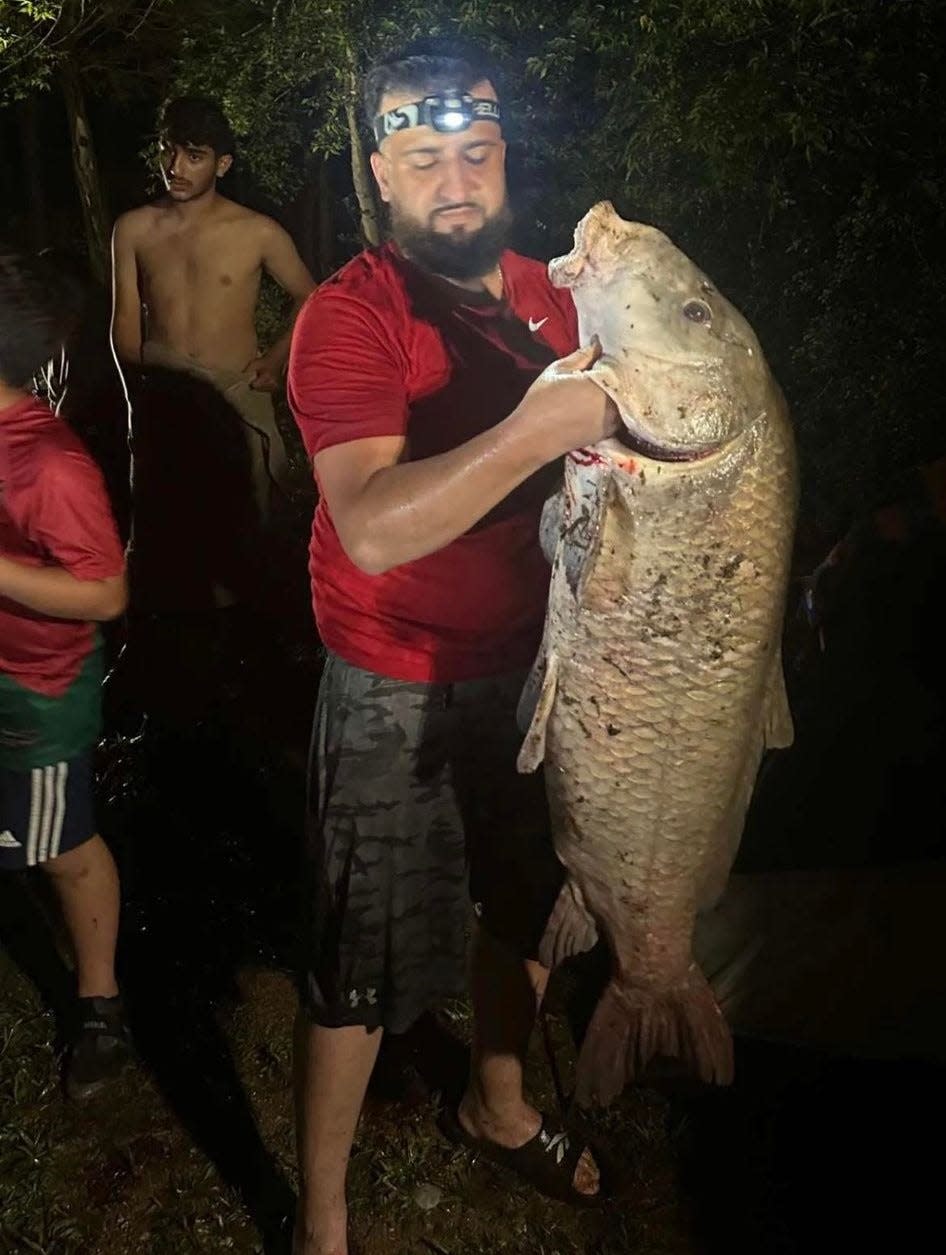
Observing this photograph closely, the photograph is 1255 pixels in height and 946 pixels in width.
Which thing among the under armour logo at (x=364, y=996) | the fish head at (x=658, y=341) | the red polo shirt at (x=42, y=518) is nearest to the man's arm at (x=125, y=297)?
the red polo shirt at (x=42, y=518)

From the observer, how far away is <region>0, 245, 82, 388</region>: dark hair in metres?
3.01

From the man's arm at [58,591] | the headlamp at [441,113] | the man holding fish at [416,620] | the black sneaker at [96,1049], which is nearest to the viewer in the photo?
the man holding fish at [416,620]

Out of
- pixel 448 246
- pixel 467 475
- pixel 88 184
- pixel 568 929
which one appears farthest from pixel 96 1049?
pixel 88 184

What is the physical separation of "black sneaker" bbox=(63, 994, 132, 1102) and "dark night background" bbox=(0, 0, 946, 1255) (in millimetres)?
111

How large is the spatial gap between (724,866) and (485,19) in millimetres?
4818

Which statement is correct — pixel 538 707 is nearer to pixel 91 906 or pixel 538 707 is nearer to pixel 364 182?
pixel 91 906

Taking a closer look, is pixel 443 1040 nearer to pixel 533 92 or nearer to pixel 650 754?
pixel 650 754

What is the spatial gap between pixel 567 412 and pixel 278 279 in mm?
4999

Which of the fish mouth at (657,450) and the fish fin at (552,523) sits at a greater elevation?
the fish mouth at (657,450)

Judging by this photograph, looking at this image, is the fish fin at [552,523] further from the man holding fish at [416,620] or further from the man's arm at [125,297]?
the man's arm at [125,297]

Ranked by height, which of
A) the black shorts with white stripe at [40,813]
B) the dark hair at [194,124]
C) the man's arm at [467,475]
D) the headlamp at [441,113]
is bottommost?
the black shorts with white stripe at [40,813]

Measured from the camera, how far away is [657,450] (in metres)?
1.80

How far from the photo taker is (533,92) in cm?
570

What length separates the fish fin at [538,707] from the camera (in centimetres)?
203
